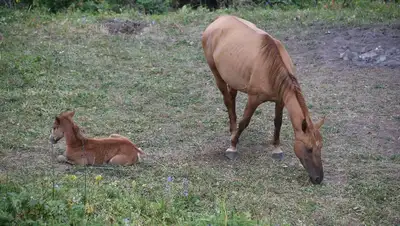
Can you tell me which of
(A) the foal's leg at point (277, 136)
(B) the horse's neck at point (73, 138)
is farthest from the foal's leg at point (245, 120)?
(B) the horse's neck at point (73, 138)

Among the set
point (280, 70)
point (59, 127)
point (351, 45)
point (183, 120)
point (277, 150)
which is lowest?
point (351, 45)

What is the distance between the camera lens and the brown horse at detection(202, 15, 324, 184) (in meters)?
7.25

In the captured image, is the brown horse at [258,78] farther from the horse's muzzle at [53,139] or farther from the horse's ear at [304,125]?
the horse's muzzle at [53,139]

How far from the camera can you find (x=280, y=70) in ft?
24.8

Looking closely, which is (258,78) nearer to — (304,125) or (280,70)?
(280,70)

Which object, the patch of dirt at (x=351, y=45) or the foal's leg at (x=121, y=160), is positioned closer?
the foal's leg at (x=121, y=160)

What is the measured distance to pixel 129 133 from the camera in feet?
28.2

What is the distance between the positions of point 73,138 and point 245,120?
206 centimetres

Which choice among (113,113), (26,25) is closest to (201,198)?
(113,113)

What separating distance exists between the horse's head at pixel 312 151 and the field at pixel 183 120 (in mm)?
138

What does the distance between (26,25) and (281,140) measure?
6.63 meters

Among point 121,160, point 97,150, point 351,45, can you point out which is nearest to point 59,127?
point 97,150

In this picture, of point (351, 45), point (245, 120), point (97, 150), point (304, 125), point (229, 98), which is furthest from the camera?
point (351, 45)

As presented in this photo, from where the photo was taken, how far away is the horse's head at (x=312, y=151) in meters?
7.21
